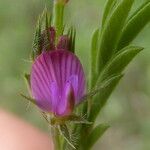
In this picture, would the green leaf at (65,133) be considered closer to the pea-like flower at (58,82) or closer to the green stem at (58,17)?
the pea-like flower at (58,82)

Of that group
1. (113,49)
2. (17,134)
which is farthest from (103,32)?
(17,134)

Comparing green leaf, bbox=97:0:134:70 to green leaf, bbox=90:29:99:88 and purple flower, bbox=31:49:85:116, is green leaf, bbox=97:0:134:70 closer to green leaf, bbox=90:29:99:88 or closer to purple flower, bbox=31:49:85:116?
green leaf, bbox=90:29:99:88

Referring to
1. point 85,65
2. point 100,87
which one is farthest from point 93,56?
point 85,65

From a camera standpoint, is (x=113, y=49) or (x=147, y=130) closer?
(x=113, y=49)

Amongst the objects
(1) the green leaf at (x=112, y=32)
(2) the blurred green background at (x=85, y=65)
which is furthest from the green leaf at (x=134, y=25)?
(2) the blurred green background at (x=85, y=65)

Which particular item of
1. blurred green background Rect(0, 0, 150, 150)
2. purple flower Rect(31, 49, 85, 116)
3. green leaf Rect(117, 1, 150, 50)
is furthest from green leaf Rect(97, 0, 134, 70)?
blurred green background Rect(0, 0, 150, 150)

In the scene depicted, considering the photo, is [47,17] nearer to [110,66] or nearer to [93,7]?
[110,66]

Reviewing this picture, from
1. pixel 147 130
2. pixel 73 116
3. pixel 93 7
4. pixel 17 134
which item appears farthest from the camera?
pixel 93 7
